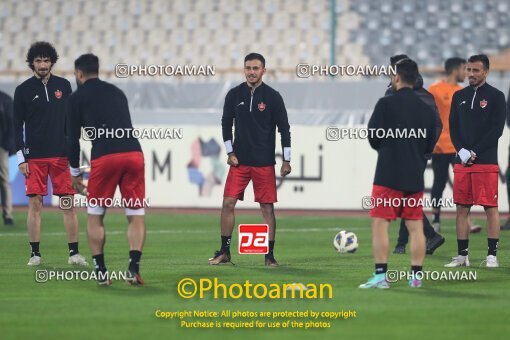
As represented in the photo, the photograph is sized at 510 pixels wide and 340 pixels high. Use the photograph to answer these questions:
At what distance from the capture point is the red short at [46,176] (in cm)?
1273

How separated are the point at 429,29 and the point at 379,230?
17.2m

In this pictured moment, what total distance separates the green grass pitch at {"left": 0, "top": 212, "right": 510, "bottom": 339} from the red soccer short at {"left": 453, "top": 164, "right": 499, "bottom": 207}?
30.2 inches

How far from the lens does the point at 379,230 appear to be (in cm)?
1035

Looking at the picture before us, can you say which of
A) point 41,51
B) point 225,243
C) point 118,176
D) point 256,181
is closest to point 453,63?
point 256,181

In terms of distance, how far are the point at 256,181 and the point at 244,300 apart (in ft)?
10.5

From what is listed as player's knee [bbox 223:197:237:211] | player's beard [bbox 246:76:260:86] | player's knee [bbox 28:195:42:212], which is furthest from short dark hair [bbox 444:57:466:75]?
player's knee [bbox 28:195:42:212]

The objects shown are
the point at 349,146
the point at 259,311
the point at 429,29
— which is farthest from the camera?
the point at 429,29

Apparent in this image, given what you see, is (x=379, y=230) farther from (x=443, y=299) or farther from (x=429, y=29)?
(x=429, y=29)

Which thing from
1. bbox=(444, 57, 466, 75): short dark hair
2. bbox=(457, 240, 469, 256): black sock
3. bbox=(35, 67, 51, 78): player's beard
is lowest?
bbox=(457, 240, 469, 256): black sock

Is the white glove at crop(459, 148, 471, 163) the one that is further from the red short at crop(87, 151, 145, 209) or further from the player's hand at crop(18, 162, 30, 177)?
the player's hand at crop(18, 162, 30, 177)

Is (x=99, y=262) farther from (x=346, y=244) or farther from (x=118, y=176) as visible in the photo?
(x=346, y=244)

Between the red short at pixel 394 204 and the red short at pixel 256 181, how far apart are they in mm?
2377

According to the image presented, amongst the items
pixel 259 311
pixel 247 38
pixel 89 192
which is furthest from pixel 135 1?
pixel 259 311

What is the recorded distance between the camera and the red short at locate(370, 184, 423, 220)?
10.3m
